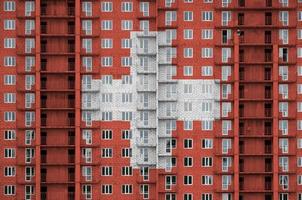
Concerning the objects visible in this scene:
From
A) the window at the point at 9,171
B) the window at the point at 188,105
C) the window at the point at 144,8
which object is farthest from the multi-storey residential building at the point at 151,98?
the window at the point at 144,8

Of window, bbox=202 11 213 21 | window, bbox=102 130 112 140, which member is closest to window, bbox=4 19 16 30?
window, bbox=102 130 112 140

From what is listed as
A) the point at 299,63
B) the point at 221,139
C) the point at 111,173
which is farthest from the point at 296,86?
the point at 111,173

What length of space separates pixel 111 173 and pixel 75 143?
23.3ft

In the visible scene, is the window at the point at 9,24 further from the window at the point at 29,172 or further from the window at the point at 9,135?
the window at the point at 29,172

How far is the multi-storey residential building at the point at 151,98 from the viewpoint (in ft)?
341

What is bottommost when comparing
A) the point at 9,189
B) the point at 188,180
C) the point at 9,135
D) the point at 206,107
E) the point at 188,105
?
the point at 9,189

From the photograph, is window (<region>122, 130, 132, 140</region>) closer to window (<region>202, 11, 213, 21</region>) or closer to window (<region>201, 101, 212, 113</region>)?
window (<region>201, 101, 212, 113</region>)

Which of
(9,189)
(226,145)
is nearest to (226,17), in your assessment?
(226,145)

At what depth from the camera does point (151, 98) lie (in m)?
105

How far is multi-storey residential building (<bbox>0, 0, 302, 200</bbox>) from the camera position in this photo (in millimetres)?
103875

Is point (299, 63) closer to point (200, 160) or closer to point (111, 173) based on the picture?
point (200, 160)

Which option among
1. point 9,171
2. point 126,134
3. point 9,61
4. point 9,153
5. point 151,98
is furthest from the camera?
point 9,61

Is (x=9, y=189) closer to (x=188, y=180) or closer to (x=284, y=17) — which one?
(x=188, y=180)

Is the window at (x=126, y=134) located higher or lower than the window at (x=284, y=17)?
lower
